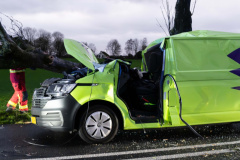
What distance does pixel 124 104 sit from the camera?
4.81 metres

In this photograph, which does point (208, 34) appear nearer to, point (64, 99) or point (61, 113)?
point (64, 99)

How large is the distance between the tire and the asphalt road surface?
144 millimetres

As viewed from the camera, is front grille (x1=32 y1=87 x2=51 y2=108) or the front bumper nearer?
the front bumper

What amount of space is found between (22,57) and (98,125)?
4426mm

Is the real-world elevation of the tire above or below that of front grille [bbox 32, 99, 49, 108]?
below

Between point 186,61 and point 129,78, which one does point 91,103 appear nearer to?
point 129,78

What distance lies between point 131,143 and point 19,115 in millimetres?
3913

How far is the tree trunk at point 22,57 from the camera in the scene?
301 inches

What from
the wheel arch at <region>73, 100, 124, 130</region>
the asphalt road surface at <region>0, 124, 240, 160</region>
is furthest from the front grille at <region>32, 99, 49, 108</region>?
the asphalt road surface at <region>0, 124, 240, 160</region>

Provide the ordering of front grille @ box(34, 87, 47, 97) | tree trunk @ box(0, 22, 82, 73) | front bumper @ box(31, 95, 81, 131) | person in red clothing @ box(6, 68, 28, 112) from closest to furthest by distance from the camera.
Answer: front bumper @ box(31, 95, 81, 131) → front grille @ box(34, 87, 47, 97) → tree trunk @ box(0, 22, 82, 73) → person in red clothing @ box(6, 68, 28, 112)

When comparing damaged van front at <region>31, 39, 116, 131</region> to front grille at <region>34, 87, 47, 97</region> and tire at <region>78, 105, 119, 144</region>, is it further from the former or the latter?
tire at <region>78, 105, 119, 144</region>

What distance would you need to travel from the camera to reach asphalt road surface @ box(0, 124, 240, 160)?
4160 millimetres

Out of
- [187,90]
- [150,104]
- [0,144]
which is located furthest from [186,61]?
[0,144]

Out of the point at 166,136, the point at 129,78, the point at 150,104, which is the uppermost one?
the point at 129,78
